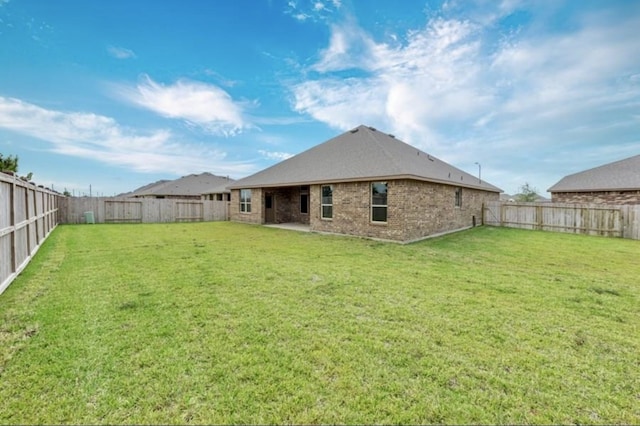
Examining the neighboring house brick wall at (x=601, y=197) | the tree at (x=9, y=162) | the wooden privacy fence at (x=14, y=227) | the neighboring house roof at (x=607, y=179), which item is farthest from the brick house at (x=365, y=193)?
the tree at (x=9, y=162)

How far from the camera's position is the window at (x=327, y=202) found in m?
13.3

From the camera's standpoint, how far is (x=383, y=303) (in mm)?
4457

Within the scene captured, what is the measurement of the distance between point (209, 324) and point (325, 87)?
49.1 feet

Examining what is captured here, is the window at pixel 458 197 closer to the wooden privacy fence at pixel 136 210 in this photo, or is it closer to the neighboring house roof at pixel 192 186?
the wooden privacy fence at pixel 136 210

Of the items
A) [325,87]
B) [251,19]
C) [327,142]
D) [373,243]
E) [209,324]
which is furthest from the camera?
[327,142]

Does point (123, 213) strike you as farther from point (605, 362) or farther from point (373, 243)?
point (605, 362)

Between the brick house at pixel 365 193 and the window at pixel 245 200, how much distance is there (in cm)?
9

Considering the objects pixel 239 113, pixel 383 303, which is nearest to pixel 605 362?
pixel 383 303

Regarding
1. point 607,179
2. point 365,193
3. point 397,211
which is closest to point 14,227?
point 365,193

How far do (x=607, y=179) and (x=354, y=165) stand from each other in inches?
707

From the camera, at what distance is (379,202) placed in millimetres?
11453

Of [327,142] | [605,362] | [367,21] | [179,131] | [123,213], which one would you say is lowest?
[605,362]

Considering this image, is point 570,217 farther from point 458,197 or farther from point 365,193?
point 365,193

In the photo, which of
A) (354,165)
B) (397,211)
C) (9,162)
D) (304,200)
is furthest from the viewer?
(9,162)
